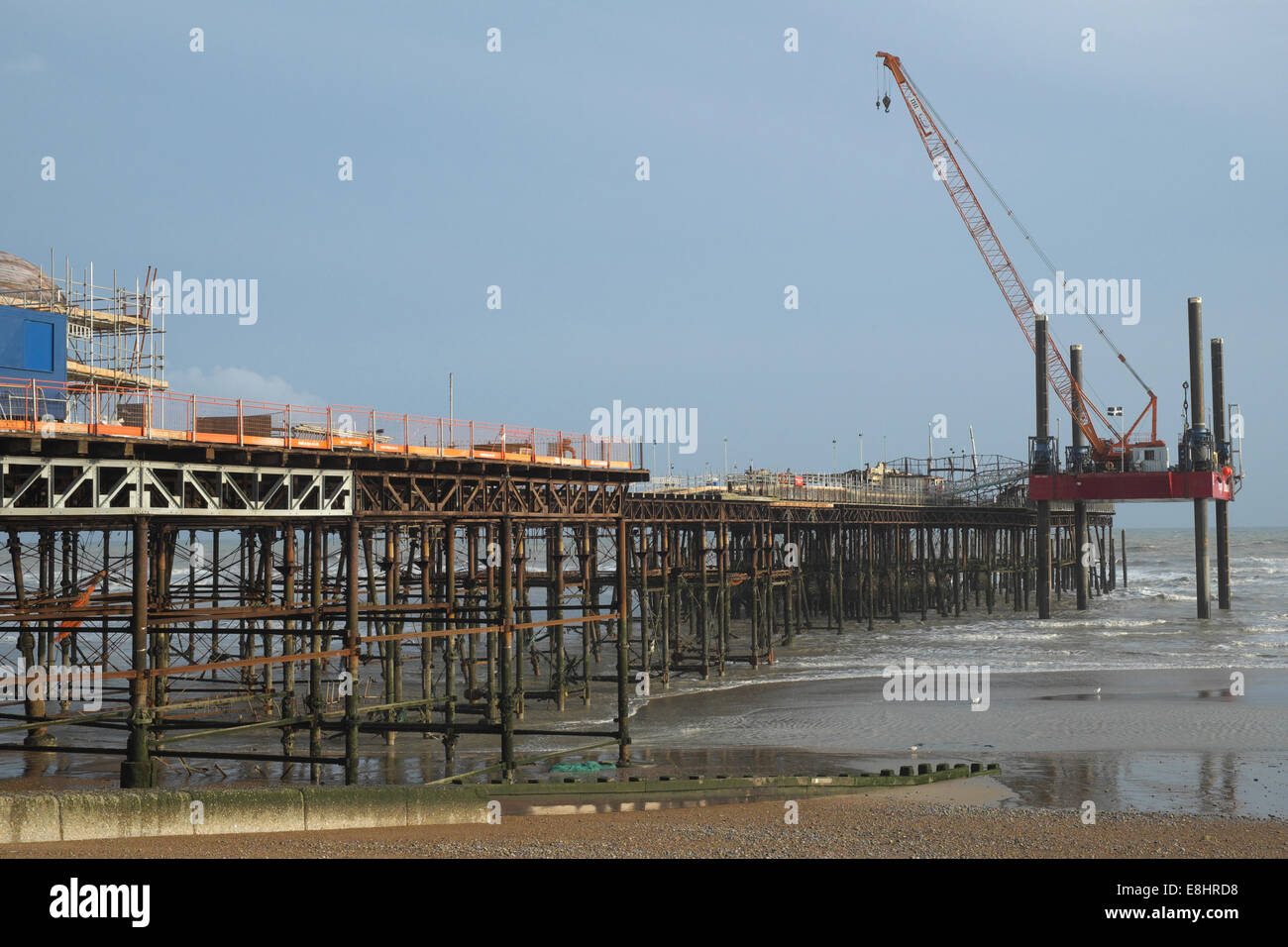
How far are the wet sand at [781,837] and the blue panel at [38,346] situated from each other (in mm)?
13722

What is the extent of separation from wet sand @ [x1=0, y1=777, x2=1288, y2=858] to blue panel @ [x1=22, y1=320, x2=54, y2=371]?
13.7 m

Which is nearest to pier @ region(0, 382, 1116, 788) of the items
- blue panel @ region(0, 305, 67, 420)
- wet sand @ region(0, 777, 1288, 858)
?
blue panel @ region(0, 305, 67, 420)

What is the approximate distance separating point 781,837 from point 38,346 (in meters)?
18.2

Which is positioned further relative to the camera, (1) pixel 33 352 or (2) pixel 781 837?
(1) pixel 33 352

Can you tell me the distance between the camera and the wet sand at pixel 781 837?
568 inches

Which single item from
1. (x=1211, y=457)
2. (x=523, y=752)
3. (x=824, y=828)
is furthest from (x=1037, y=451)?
(x=824, y=828)

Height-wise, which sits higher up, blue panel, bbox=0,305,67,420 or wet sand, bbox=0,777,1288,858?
blue panel, bbox=0,305,67,420

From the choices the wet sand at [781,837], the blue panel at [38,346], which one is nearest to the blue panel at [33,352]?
the blue panel at [38,346]

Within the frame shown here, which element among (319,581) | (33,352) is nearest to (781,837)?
(319,581)

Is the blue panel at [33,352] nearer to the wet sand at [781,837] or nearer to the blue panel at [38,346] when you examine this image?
the blue panel at [38,346]

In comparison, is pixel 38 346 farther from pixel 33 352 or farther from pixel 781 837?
pixel 781 837

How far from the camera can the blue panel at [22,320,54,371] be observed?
2434 cm

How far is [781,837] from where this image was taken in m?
16.6

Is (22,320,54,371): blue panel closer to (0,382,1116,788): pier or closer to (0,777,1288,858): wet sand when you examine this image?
(0,382,1116,788): pier
